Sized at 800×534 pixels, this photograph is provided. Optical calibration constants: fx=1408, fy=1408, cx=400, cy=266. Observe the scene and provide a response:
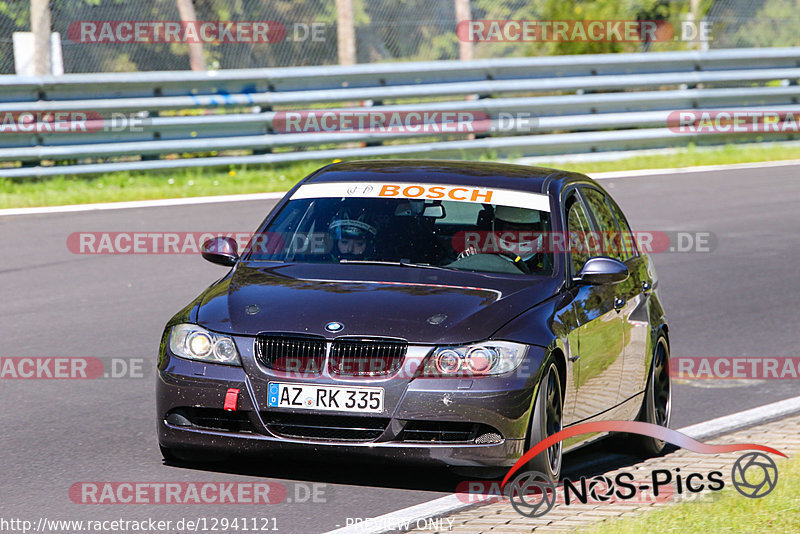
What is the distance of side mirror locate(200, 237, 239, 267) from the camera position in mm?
7629

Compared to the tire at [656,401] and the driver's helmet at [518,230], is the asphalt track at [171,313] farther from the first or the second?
the driver's helmet at [518,230]

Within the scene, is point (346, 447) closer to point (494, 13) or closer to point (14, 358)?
point (14, 358)

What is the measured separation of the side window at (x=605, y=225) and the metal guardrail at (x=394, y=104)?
10059 millimetres

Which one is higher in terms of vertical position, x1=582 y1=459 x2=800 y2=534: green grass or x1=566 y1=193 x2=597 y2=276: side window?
x1=566 y1=193 x2=597 y2=276: side window

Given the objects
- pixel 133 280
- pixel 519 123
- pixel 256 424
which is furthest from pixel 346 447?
→ pixel 519 123

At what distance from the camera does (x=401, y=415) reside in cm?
613

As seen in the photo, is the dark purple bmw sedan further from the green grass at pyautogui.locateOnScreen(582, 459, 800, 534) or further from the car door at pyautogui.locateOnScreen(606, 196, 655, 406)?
the green grass at pyautogui.locateOnScreen(582, 459, 800, 534)
